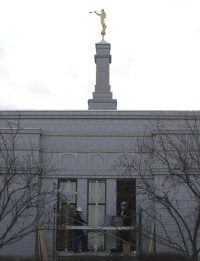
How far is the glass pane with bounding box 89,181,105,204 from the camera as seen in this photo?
22156 millimetres

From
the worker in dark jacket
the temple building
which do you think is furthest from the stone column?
the worker in dark jacket

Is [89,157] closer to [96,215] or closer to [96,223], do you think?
[96,215]

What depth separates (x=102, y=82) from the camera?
30.8m

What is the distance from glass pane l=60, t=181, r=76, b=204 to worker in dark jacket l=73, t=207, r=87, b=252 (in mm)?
756

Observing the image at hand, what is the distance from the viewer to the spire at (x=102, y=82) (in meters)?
30.4

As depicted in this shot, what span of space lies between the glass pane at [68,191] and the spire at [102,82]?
852cm

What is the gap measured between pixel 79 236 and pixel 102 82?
12.0 metres

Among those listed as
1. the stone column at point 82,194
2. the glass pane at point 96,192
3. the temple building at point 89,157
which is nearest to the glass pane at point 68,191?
the temple building at point 89,157

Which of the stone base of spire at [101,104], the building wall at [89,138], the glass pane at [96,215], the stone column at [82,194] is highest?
the stone base of spire at [101,104]

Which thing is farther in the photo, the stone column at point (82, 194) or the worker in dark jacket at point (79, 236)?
the stone column at point (82, 194)

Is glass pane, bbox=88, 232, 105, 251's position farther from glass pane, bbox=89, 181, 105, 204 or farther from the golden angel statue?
the golden angel statue

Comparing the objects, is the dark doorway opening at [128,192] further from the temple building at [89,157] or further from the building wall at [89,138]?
the building wall at [89,138]

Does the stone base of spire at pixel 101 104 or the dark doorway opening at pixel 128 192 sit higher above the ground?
the stone base of spire at pixel 101 104

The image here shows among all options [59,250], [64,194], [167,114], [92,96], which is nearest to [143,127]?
[167,114]
